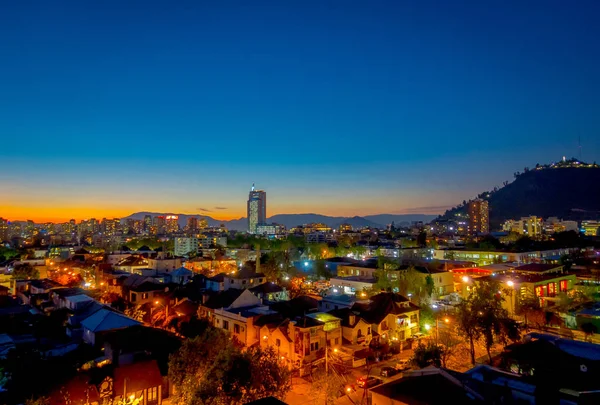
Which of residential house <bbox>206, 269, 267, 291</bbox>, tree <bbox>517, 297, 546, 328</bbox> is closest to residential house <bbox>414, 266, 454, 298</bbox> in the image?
tree <bbox>517, 297, 546, 328</bbox>

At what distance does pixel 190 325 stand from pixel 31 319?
6938 mm

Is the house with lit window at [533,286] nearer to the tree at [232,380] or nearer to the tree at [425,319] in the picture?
the tree at [425,319]

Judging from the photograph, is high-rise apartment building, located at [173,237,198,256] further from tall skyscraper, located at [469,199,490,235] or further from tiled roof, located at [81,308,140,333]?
tall skyscraper, located at [469,199,490,235]

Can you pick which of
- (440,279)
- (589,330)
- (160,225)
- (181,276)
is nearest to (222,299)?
(181,276)

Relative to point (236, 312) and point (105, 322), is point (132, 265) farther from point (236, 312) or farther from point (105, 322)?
point (236, 312)

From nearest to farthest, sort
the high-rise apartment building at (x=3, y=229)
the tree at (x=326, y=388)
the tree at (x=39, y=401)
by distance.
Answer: the tree at (x=39, y=401)
the tree at (x=326, y=388)
the high-rise apartment building at (x=3, y=229)

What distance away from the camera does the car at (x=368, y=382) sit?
34.8 ft

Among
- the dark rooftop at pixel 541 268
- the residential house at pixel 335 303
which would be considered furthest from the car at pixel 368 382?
the dark rooftop at pixel 541 268

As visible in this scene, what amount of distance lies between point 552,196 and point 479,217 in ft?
70.5

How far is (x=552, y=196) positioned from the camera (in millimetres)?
102625

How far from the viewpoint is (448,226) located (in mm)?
112438

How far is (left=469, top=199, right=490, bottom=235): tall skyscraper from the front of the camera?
3925 inches

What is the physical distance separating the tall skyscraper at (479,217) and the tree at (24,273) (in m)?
96.6

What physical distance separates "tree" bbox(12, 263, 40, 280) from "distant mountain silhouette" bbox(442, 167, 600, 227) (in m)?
104
